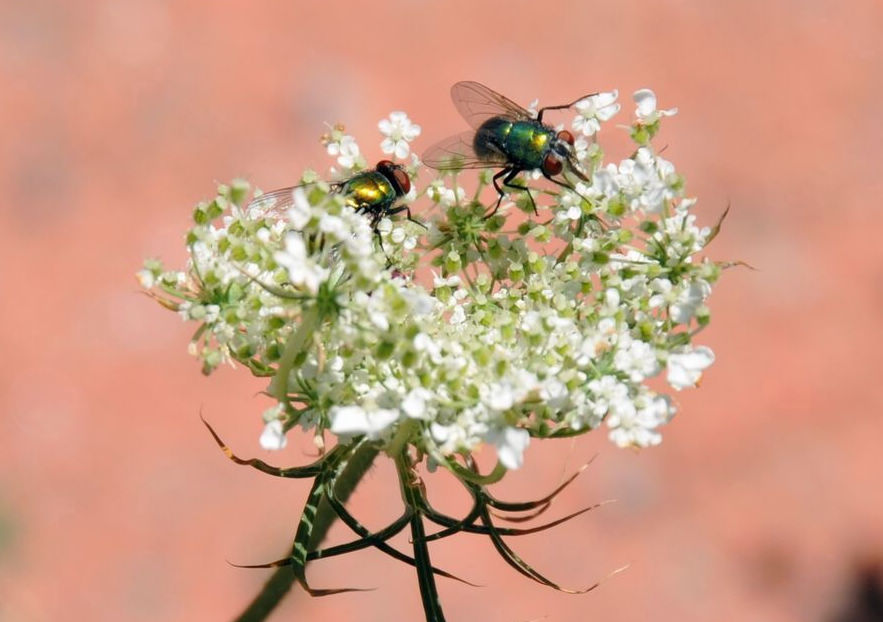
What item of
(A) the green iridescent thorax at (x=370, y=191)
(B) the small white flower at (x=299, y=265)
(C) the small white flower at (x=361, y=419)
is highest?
(A) the green iridescent thorax at (x=370, y=191)

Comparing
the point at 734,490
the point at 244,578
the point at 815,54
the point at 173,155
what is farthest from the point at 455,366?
the point at 815,54

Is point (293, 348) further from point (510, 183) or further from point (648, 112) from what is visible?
point (648, 112)

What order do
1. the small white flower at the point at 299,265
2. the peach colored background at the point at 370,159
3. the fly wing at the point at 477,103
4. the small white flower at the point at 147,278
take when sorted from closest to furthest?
the small white flower at the point at 299,265 → the small white flower at the point at 147,278 → the fly wing at the point at 477,103 → the peach colored background at the point at 370,159

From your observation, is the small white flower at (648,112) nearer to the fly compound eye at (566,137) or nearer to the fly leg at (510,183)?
the fly compound eye at (566,137)

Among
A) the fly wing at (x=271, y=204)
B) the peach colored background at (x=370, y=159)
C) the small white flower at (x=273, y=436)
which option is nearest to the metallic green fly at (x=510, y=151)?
the fly wing at (x=271, y=204)

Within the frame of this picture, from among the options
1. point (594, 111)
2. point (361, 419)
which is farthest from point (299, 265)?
point (594, 111)
